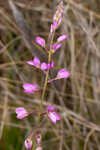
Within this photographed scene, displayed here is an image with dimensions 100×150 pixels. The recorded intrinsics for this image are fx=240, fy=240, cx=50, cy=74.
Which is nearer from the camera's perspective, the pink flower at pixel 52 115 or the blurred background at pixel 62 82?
the pink flower at pixel 52 115

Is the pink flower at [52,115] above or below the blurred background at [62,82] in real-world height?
below

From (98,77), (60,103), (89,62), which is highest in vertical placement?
(89,62)

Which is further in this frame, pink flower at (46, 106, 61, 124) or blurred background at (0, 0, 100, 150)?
blurred background at (0, 0, 100, 150)

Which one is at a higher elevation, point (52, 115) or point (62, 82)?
point (62, 82)

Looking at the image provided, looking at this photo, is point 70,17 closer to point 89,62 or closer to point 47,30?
point 47,30

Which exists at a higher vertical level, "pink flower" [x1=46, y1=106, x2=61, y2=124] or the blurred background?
the blurred background

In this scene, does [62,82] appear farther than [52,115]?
Yes

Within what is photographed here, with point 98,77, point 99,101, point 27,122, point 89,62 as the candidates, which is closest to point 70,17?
point 89,62

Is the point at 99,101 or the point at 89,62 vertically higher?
the point at 89,62
